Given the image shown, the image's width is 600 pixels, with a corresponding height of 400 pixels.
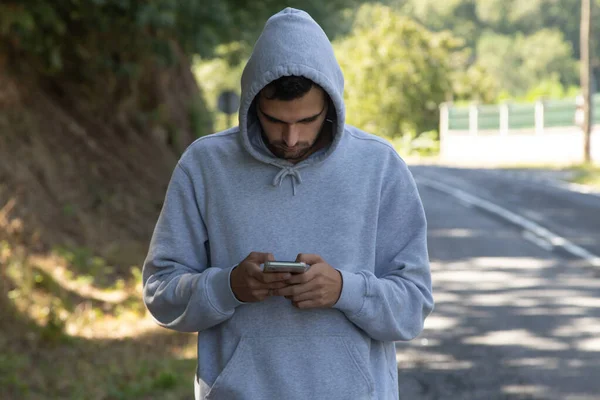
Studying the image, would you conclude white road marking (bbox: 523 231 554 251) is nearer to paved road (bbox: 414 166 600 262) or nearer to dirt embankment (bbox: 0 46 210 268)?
paved road (bbox: 414 166 600 262)

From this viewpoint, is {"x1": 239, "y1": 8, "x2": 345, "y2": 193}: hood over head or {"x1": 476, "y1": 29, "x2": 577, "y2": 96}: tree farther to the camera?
{"x1": 476, "y1": 29, "x2": 577, "y2": 96}: tree

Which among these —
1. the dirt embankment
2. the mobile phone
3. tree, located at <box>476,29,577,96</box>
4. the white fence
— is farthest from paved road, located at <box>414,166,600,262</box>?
tree, located at <box>476,29,577,96</box>

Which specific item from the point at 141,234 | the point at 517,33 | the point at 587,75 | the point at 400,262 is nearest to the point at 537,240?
the point at 141,234

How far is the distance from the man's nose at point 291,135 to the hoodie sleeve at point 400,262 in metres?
0.26

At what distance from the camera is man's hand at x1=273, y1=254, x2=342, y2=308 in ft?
8.24

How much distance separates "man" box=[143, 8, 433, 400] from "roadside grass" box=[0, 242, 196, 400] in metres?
3.65

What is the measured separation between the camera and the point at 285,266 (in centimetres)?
246

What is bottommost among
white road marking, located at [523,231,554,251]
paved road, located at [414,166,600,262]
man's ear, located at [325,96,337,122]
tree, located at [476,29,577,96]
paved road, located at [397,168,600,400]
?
tree, located at [476,29,577,96]

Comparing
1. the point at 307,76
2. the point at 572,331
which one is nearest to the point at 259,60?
the point at 307,76

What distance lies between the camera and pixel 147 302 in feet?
9.37

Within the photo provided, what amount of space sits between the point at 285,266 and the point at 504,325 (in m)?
6.84

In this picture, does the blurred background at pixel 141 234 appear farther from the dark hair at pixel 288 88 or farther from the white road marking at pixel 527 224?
the dark hair at pixel 288 88

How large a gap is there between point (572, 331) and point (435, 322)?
1.12m

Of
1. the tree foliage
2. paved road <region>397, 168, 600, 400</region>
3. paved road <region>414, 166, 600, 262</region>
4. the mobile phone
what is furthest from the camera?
the tree foliage
